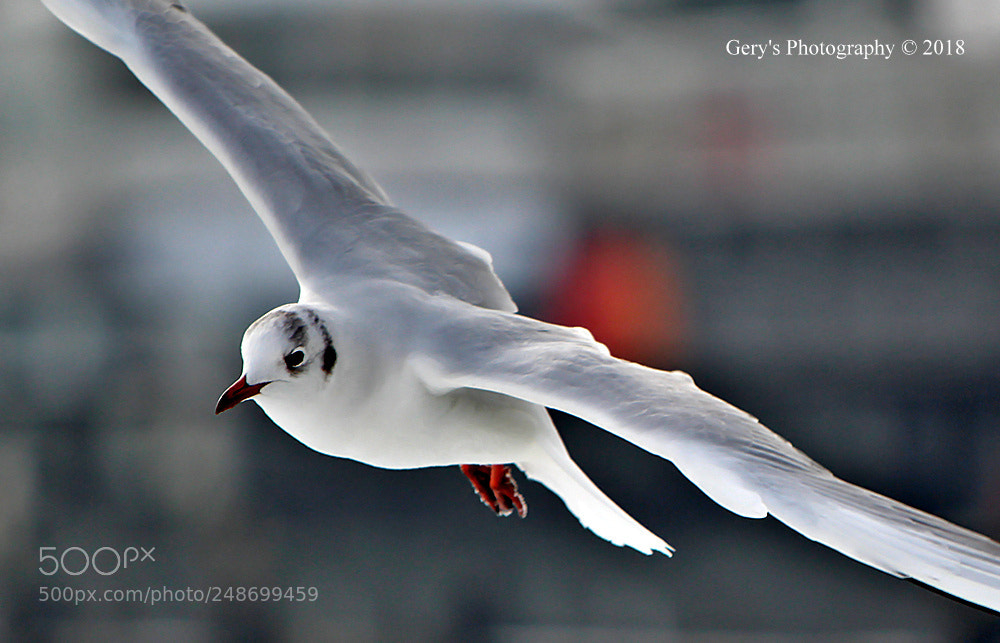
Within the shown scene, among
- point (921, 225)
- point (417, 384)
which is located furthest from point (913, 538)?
point (921, 225)

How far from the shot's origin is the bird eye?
796 mm

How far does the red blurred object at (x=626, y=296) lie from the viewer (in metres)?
9.05

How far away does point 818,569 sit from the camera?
9.33m

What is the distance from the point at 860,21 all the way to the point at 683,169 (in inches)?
69.2

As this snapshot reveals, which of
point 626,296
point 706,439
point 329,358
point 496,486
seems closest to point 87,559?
point 626,296

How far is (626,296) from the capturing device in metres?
9.34

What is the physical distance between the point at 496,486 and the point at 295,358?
0.98ft

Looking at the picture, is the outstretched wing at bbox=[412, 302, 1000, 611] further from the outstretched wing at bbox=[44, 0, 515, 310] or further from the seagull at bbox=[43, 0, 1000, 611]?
the outstretched wing at bbox=[44, 0, 515, 310]

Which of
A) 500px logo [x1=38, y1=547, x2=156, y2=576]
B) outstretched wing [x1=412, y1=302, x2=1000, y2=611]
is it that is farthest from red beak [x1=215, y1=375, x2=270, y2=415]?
500px logo [x1=38, y1=547, x2=156, y2=576]

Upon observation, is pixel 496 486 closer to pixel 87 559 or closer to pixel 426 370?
pixel 426 370

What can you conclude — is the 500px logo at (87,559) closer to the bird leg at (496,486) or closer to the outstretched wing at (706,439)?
the bird leg at (496,486)

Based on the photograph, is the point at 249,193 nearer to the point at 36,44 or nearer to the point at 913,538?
the point at 913,538

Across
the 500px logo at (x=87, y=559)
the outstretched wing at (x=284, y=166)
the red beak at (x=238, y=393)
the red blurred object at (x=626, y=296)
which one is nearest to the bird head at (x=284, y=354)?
the red beak at (x=238, y=393)

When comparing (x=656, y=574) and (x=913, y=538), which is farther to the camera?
(x=656, y=574)
